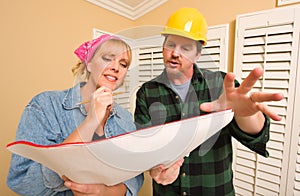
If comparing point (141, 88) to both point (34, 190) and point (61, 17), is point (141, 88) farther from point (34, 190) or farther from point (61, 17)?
point (61, 17)

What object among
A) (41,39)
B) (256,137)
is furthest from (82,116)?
(41,39)

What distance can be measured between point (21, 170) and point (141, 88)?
0.34 meters

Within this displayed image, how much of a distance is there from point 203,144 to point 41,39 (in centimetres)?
107

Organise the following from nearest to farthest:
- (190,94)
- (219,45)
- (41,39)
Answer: (190,94)
(41,39)
(219,45)

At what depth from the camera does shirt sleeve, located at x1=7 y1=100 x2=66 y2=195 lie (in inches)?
14.8

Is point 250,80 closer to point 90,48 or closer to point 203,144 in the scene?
point 203,144

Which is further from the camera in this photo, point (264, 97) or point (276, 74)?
point (276, 74)

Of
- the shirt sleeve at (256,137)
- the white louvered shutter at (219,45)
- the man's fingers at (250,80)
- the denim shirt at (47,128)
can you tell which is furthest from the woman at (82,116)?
the white louvered shutter at (219,45)

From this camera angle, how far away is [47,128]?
0.41 m

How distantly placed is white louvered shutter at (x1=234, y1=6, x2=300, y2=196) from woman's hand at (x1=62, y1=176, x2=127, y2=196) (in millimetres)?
1118

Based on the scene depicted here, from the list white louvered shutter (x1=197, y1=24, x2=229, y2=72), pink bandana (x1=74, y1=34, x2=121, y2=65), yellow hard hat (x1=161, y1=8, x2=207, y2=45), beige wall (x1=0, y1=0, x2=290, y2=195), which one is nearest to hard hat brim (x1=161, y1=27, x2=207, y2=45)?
yellow hard hat (x1=161, y1=8, x2=207, y2=45)

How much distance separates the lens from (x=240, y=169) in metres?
1.25

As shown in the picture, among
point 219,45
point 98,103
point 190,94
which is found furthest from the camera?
point 219,45

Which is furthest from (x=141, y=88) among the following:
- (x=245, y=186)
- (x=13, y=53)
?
(x=245, y=186)
